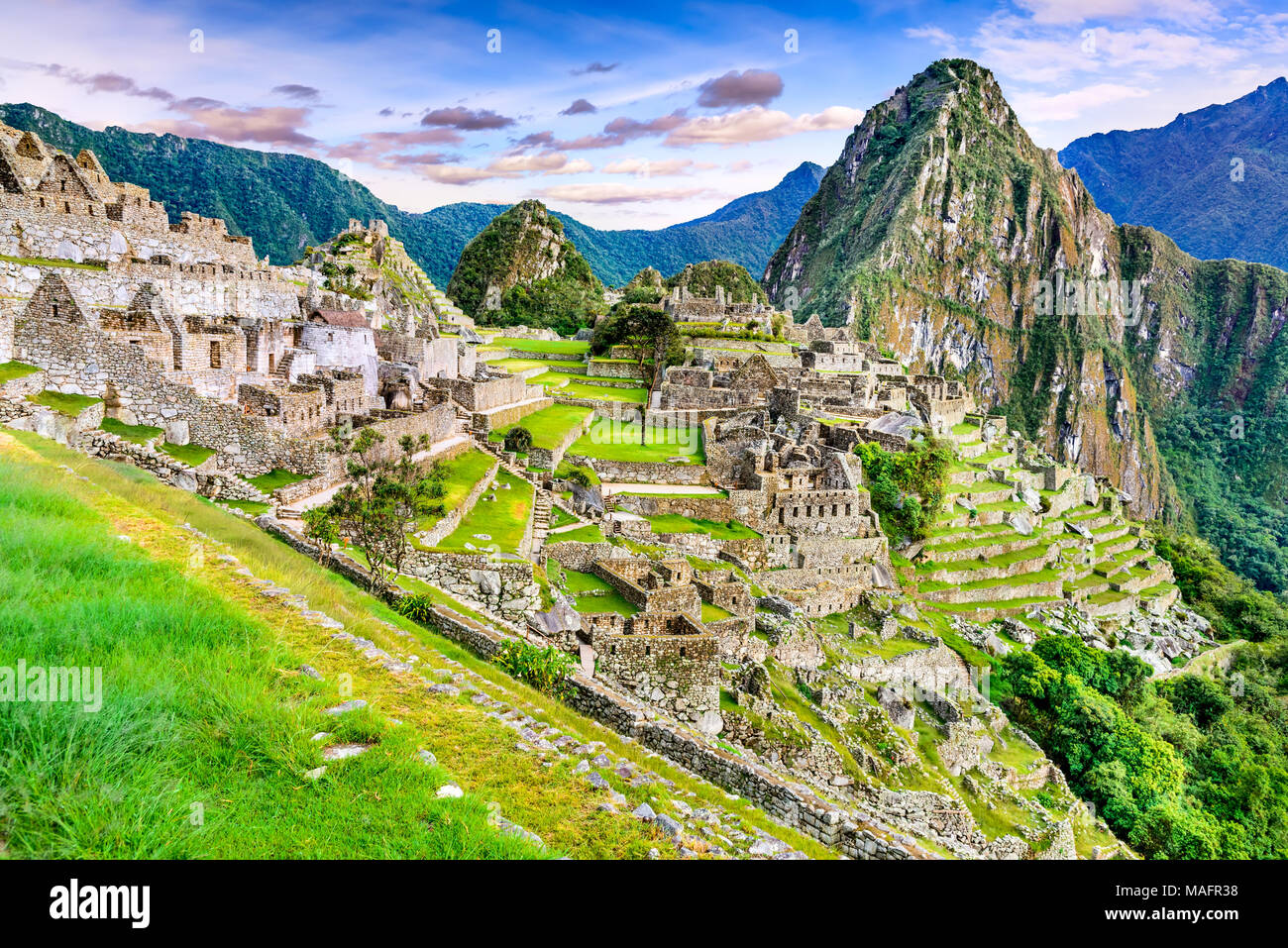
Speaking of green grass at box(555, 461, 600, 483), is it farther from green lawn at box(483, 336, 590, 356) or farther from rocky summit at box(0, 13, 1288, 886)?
green lawn at box(483, 336, 590, 356)

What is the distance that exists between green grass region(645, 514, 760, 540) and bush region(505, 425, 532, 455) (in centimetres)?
541

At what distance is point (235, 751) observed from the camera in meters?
4.85

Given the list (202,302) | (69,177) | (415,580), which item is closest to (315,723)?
(415,580)

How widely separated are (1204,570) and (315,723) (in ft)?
234

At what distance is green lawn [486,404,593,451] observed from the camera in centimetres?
2913

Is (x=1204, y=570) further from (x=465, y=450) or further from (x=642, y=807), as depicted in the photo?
(x=642, y=807)

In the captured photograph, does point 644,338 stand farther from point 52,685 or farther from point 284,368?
point 52,685

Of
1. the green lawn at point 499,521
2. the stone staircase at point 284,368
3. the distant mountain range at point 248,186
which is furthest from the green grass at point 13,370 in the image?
the distant mountain range at point 248,186

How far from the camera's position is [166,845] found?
3.69 meters

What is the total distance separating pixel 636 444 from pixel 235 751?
3051cm

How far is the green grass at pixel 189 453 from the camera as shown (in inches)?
614

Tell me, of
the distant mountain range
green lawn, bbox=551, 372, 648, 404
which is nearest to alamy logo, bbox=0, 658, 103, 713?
green lawn, bbox=551, 372, 648, 404

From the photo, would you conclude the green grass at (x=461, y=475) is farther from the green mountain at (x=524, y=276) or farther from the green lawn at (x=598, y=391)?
the green mountain at (x=524, y=276)
